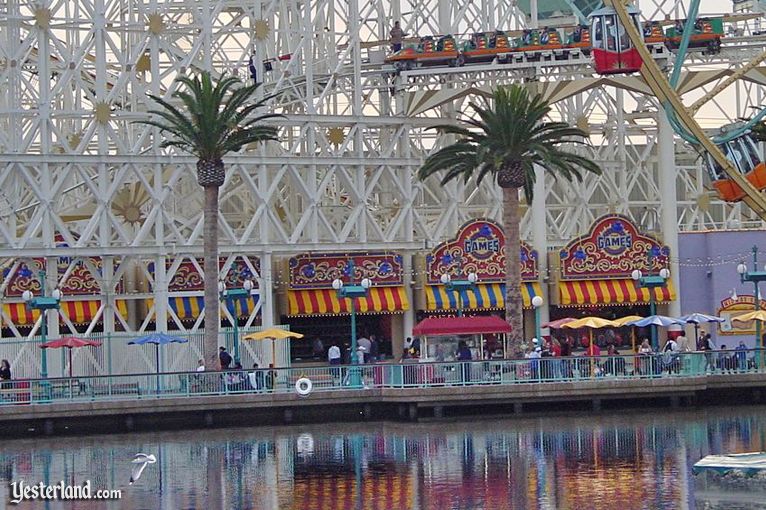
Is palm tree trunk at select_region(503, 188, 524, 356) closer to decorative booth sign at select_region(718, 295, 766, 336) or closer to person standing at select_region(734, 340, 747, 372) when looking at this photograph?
person standing at select_region(734, 340, 747, 372)

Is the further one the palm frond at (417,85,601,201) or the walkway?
Result: the palm frond at (417,85,601,201)

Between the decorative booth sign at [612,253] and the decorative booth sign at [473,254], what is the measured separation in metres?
2.05

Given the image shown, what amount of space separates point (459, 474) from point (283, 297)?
3260 centimetres

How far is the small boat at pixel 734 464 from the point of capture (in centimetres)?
5146

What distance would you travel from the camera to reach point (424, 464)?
59.2 m

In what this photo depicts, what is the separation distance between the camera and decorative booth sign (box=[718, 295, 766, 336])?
8812 centimetres

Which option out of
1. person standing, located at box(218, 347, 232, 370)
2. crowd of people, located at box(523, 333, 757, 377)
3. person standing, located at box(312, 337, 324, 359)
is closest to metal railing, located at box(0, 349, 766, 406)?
crowd of people, located at box(523, 333, 757, 377)

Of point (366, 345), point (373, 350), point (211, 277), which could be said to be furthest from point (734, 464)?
point (373, 350)

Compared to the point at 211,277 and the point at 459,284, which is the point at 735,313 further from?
the point at 211,277

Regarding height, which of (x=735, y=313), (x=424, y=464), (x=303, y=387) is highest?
(x=735, y=313)

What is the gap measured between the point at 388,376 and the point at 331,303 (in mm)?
16970

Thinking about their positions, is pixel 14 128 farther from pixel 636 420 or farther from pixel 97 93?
pixel 636 420

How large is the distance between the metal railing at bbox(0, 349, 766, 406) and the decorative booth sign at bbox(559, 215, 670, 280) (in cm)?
1797

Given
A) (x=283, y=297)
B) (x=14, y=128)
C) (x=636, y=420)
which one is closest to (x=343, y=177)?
(x=283, y=297)
